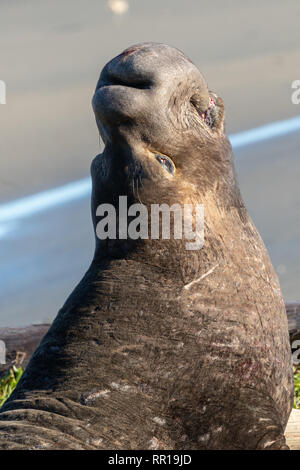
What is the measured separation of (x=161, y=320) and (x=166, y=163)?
0.49m

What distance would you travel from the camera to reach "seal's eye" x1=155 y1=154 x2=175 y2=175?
3.12m

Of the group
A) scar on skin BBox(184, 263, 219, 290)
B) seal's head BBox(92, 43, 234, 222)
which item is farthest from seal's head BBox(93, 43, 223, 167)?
scar on skin BBox(184, 263, 219, 290)

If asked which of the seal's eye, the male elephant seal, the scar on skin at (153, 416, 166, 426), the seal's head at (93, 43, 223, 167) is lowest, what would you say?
the scar on skin at (153, 416, 166, 426)

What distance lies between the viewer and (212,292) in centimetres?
308

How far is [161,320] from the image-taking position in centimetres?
298

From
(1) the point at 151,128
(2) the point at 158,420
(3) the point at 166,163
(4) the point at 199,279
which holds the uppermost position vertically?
(1) the point at 151,128

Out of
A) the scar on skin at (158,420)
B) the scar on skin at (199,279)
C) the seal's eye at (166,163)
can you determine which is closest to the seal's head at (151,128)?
the seal's eye at (166,163)

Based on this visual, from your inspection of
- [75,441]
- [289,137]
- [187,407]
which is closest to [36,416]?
[75,441]

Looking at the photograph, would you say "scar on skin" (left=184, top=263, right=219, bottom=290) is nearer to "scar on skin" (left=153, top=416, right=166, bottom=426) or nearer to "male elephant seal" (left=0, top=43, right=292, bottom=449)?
"male elephant seal" (left=0, top=43, right=292, bottom=449)

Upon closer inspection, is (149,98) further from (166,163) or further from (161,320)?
(161,320)

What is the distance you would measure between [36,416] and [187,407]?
430 millimetres

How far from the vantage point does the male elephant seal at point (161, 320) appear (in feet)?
9.48

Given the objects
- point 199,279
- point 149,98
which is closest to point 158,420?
point 199,279
